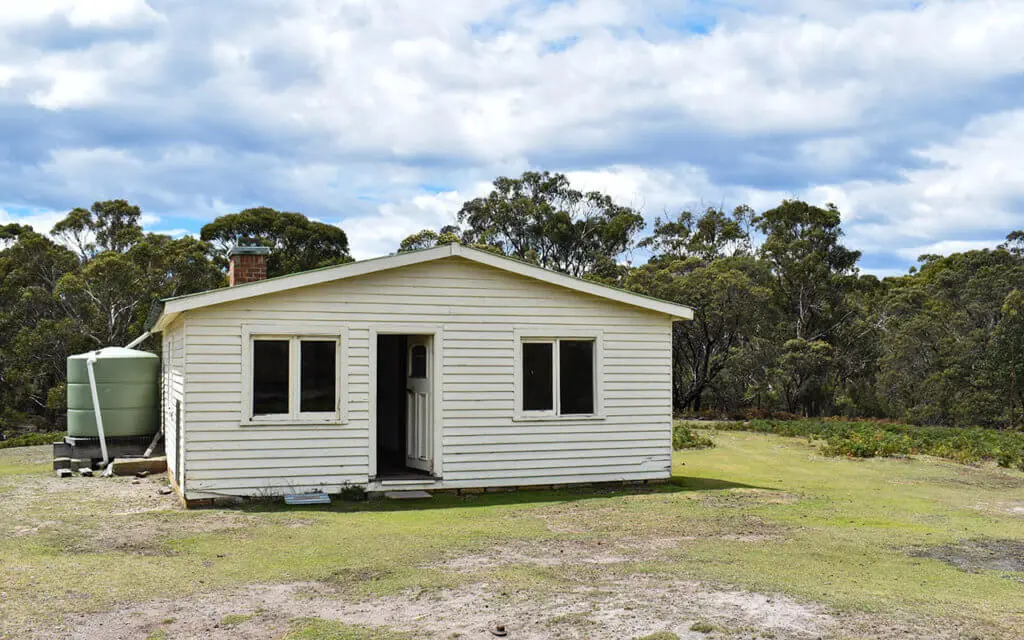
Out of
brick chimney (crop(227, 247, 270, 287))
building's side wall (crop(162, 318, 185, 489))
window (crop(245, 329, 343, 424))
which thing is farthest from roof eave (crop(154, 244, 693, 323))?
brick chimney (crop(227, 247, 270, 287))

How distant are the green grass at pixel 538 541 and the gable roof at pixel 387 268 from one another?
254cm

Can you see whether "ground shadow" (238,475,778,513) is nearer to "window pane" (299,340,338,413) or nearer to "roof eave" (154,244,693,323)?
"window pane" (299,340,338,413)

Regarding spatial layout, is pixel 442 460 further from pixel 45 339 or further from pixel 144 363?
pixel 45 339

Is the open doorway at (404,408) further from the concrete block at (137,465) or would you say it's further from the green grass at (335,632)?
the green grass at (335,632)

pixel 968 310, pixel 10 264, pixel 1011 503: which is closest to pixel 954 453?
pixel 1011 503

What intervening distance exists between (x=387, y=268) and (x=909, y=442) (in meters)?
13.1

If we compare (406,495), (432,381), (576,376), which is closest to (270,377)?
(432,381)

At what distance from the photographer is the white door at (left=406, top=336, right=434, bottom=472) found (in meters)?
12.5

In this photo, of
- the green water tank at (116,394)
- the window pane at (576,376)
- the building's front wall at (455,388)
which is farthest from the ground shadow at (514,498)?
the green water tank at (116,394)

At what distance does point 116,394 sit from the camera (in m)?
14.7

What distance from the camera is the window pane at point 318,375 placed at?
1136 centimetres

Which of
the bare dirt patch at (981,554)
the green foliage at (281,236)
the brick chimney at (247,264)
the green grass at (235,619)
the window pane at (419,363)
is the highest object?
the green foliage at (281,236)

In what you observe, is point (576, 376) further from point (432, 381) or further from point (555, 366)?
point (432, 381)

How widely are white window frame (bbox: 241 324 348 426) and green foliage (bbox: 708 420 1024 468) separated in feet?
36.0
